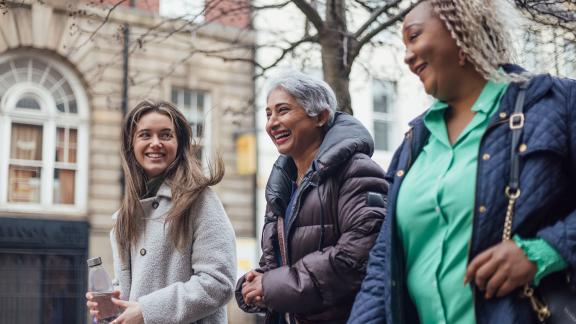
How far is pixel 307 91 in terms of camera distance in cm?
348

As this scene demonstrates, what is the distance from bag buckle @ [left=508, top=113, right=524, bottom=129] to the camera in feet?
6.81

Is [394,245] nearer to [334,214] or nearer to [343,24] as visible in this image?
[334,214]

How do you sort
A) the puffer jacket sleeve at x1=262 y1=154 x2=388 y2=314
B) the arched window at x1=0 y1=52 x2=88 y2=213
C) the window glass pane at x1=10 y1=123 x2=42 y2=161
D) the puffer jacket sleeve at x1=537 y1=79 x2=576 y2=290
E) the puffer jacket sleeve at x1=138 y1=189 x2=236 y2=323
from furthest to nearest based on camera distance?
the window glass pane at x1=10 y1=123 x2=42 y2=161, the arched window at x1=0 y1=52 x2=88 y2=213, the puffer jacket sleeve at x1=138 y1=189 x2=236 y2=323, the puffer jacket sleeve at x1=262 y1=154 x2=388 y2=314, the puffer jacket sleeve at x1=537 y1=79 x2=576 y2=290

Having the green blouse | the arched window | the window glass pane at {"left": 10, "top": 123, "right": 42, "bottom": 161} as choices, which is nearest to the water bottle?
the green blouse

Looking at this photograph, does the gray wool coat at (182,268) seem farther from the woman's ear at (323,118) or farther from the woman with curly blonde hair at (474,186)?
the woman with curly blonde hair at (474,186)

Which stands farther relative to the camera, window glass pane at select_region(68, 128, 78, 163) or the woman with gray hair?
window glass pane at select_region(68, 128, 78, 163)

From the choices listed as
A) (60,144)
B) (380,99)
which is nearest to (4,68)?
(60,144)

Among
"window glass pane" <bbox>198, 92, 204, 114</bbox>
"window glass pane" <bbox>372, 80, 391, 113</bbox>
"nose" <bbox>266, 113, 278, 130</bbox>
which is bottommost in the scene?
"nose" <bbox>266, 113, 278, 130</bbox>

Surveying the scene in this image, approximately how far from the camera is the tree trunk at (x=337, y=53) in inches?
260

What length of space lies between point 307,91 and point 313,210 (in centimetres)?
59

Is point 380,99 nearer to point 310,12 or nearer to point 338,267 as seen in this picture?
point 310,12

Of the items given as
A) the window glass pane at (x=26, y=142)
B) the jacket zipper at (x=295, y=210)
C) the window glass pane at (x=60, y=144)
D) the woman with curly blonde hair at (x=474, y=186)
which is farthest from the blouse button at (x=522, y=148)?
the window glass pane at (x=60, y=144)

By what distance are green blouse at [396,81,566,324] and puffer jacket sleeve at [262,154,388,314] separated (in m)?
0.69

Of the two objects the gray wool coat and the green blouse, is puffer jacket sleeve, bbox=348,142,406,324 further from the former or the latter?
the gray wool coat
